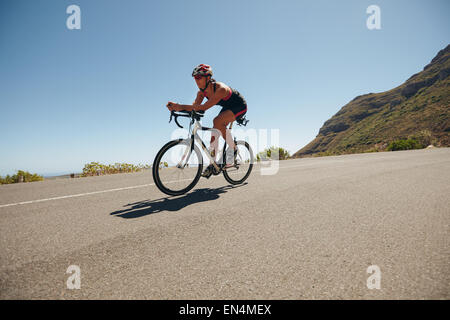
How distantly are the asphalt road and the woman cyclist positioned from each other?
1728mm

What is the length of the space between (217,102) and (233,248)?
9.90ft

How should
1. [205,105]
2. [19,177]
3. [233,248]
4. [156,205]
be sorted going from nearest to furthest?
[233,248], [156,205], [205,105], [19,177]

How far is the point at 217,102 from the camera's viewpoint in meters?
4.01

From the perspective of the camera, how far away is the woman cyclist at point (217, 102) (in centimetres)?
388

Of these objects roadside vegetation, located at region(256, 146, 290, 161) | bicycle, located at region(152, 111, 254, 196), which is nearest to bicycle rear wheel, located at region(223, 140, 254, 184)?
bicycle, located at region(152, 111, 254, 196)

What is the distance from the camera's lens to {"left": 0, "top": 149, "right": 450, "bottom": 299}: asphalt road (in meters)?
1.13

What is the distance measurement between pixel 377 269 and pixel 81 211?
3054 mm

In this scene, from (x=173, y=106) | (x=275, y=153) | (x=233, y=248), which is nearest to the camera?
(x=233, y=248)

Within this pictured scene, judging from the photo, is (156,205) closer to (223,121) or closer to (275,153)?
(223,121)

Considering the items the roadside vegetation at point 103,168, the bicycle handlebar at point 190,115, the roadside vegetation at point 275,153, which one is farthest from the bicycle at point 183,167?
the roadside vegetation at point 275,153

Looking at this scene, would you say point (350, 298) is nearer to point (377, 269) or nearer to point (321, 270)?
point (321, 270)

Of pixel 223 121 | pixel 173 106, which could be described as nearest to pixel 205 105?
pixel 173 106

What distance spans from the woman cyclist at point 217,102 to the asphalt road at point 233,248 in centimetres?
173
